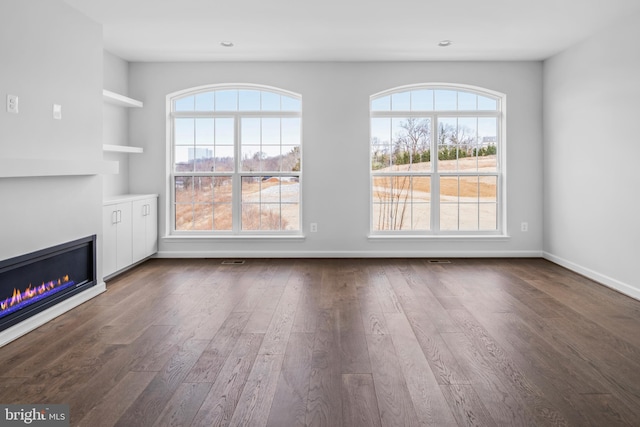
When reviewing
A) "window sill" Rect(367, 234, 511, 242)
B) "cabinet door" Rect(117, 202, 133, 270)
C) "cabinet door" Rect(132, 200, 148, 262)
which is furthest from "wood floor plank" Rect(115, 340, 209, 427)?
"window sill" Rect(367, 234, 511, 242)

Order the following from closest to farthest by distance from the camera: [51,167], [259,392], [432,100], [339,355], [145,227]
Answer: [259,392]
[339,355]
[51,167]
[145,227]
[432,100]

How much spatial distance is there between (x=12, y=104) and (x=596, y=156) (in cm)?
533

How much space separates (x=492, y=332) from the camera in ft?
10.4

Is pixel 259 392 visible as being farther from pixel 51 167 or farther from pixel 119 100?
pixel 119 100

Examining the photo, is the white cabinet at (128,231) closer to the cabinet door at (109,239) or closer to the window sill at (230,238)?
the cabinet door at (109,239)

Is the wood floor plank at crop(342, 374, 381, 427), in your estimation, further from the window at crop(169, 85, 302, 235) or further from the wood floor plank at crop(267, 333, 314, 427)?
the window at crop(169, 85, 302, 235)

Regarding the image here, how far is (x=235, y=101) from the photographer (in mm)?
6113

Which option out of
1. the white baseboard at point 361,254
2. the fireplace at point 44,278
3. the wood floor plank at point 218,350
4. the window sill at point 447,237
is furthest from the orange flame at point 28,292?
the window sill at point 447,237

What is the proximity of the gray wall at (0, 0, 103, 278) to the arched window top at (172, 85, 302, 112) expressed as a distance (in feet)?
5.91

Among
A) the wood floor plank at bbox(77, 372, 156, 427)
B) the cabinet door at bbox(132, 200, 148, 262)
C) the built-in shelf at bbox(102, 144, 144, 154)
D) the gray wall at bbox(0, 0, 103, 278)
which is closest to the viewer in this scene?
the wood floor plank at bbox(77, 372, 156, 427)

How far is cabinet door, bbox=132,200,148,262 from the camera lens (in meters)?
5.29

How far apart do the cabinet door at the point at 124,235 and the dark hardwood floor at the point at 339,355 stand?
433 mm

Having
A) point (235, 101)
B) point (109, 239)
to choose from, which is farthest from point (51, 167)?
point (235, 101)

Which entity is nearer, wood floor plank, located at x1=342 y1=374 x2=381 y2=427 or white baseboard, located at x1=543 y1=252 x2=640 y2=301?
wood floor plank, located at x1=342 y1=374 x2=381 y2=427
